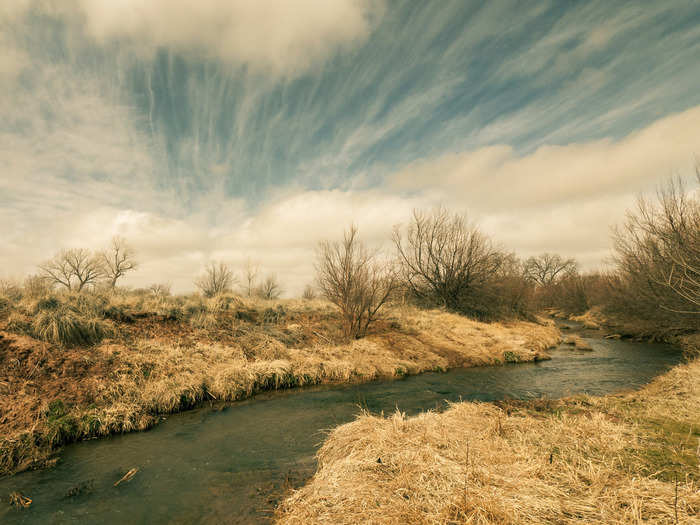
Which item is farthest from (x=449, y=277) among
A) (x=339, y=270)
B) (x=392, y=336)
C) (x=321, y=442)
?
(x=321, y=442)

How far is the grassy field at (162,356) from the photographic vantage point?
763cm

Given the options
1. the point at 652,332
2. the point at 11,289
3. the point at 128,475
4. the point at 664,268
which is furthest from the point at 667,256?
the point at 11,289

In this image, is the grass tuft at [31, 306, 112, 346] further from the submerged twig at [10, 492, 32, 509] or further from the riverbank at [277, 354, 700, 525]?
the riverbank at [277, 354, 700, 525]

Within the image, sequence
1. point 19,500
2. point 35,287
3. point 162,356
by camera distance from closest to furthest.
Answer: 1. point 19,500
2. point 162,356
3. point 35,287

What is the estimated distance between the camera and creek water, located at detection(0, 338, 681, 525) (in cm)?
495

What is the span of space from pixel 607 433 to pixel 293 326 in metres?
13.7

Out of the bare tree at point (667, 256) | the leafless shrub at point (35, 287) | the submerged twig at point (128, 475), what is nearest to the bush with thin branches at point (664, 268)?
the bare tree at point (667, 256)

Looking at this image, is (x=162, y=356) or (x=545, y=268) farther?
(x=545, y=268)

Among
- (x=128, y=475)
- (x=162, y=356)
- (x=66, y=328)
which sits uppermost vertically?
(x=66, y=328)

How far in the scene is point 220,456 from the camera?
264 inches

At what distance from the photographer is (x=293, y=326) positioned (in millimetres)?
16750

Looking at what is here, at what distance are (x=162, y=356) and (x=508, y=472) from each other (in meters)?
11.1

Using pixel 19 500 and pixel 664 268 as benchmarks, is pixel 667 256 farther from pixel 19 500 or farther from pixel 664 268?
pixel 19 500

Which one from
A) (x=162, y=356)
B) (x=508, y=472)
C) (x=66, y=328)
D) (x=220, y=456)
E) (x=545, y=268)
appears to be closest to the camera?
(x=508, y=472)
